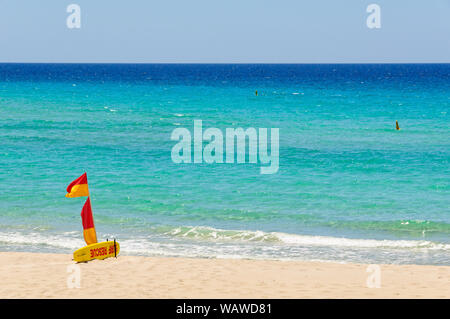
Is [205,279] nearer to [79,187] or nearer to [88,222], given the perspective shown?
[88,222]

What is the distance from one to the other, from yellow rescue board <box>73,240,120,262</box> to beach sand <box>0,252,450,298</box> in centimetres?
19

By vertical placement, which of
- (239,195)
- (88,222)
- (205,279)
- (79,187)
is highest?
(79,187)

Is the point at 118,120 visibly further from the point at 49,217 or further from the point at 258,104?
the point at 49,217

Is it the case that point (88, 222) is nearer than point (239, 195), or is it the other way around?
point (88, 222)

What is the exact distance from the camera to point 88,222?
1733 centimetres

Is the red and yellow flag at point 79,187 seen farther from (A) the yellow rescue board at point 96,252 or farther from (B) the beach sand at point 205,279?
(B) the beach sand at point 205,279

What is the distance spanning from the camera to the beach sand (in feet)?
50.1

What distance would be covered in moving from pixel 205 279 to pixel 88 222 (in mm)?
3572

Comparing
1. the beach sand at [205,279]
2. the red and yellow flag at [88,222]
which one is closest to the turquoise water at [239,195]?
the beach sand at [205,279]

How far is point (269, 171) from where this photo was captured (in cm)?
3231

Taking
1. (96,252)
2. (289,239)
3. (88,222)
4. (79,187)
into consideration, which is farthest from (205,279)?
(289,239)

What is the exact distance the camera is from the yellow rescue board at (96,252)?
1772 cm

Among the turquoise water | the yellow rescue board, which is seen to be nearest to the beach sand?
the yellow rescue board

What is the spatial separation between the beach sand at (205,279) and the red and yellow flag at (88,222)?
73 cm
